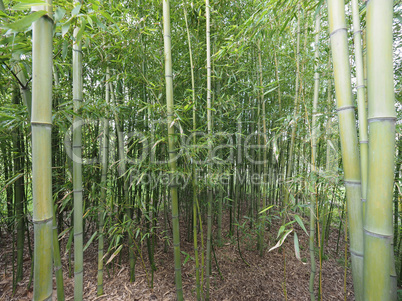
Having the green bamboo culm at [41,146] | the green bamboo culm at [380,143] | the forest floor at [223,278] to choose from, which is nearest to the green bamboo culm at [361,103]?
the green bamboo culm at [380,143]

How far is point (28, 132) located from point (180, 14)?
1.76 metres

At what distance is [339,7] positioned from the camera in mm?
621

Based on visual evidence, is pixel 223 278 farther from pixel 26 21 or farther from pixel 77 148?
pixel 26 21

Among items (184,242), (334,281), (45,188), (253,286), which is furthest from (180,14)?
(334,281)

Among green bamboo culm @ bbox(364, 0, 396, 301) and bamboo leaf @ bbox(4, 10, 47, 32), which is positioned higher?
bamboo leaf @ bbox(4, 10, 47, 32)

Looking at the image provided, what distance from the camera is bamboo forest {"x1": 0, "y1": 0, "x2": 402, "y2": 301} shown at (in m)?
0.60

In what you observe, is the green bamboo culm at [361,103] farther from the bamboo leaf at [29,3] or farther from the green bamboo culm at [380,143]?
the bamboo leaf at [29,3]

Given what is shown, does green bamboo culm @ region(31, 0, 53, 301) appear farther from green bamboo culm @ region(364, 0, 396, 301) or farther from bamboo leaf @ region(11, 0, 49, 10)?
green bamboo culm @ region(364, 0, 396, 301)

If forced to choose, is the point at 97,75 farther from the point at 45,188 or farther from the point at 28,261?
the point at 28,261

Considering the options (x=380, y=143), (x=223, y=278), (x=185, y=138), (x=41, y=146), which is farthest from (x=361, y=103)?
(x=223, y=278)

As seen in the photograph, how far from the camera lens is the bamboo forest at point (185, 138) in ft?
1.97

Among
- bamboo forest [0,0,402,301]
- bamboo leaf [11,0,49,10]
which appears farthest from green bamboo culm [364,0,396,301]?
bamboo leaf [11,0,49,10]

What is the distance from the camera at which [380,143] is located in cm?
51

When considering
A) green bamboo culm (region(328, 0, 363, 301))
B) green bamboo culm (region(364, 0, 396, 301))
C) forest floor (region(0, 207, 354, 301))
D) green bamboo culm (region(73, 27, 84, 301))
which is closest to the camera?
green bamboo culm (region(364, 0, 396, 301))
